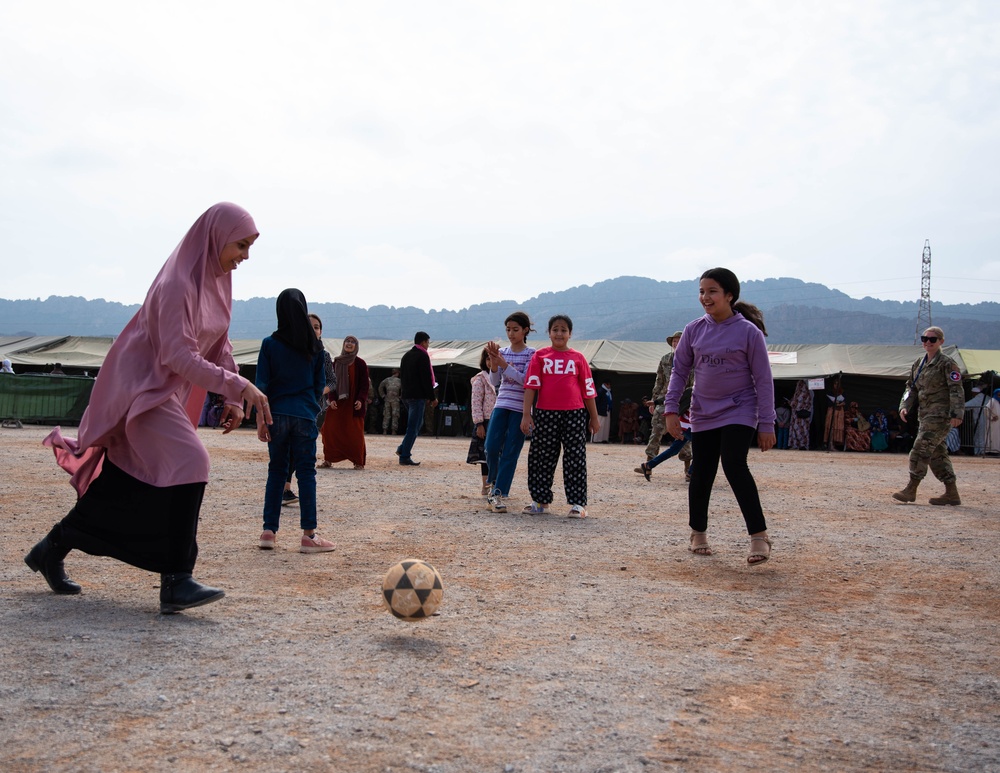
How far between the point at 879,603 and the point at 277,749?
10.9 ft

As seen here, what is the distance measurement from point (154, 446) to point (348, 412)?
8354 millimetres

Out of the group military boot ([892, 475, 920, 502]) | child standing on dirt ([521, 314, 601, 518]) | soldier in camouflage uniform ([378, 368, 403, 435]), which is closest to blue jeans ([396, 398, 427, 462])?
child standing on dirt ([521, 314, 601, 518])

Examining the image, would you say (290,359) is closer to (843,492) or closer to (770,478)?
(843,492)

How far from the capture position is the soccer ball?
398 centimetres

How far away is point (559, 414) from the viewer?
27.0 ft

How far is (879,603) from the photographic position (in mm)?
4805

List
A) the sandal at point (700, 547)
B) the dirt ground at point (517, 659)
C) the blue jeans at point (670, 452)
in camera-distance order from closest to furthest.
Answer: the dirt ground at point (517, 659) < the sandal at point (700, 547) < the blue jeans at point (670, 452)

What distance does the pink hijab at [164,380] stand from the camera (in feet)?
13.6

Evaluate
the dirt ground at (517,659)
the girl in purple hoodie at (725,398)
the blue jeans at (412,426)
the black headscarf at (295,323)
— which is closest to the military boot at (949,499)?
the dirt ground at (517,659)

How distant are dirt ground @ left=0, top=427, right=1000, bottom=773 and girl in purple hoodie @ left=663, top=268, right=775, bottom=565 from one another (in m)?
0.35

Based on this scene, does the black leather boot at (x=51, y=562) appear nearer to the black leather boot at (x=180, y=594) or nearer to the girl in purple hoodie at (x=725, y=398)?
the black leather boot at (x=180, y=594)

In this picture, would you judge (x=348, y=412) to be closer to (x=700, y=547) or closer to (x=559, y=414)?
(x=559, y=414)

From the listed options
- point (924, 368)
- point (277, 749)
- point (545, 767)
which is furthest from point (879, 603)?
point (924, 368)

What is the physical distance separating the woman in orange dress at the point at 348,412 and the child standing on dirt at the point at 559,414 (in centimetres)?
419
